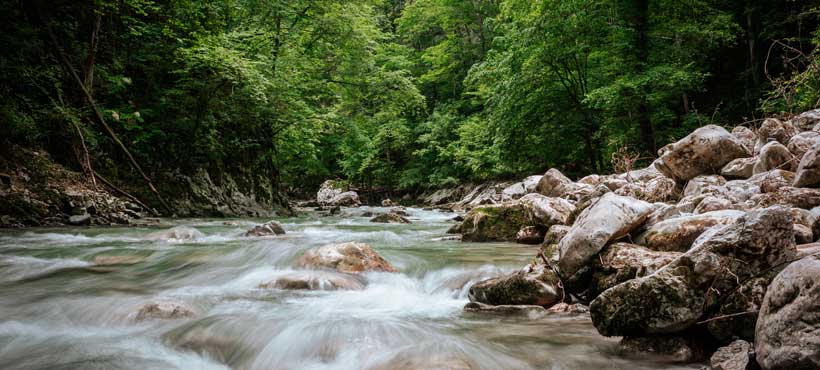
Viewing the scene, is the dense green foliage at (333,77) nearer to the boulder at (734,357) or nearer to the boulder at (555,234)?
the boulder at (555,234)

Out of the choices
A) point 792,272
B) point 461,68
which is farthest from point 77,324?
point 461,68

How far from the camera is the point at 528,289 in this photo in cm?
422

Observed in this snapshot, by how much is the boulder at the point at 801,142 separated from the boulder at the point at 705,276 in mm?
4713

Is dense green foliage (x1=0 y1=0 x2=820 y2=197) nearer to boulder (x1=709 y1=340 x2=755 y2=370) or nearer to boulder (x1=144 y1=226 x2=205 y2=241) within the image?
boulder (x1=144 y1=226 x2=205 y2=241)

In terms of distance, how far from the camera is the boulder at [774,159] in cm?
629

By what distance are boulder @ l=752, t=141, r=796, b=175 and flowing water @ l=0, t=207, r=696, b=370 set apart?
374cm

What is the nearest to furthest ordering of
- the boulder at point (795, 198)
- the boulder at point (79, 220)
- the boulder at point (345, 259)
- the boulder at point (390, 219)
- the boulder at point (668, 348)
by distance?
the boulder at point (668, 348) → the boulder at point (795, 198) → the boulder at point (345, 259) → the boulder at point (79, 220) → the boulder at point (390, 219)

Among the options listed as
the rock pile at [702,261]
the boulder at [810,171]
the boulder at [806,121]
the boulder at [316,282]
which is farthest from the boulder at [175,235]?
the boulder at [806,121]

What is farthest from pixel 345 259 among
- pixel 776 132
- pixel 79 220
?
pixel 776 132

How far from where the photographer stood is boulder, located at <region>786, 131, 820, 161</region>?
6410mm

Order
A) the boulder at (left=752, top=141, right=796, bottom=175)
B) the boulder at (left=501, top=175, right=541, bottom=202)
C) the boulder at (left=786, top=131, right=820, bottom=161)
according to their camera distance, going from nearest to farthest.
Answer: the boulder at (left=752, top=141, right=796, bottom=175), the boulder at (left=786, top=131, right=820, bottom=161), the boulder at (left=501, top=175, right=541, bottom=202)

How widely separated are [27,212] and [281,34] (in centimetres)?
998

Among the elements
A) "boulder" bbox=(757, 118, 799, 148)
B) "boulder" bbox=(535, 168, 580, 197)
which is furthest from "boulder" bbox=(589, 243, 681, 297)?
"boulder" bbox=(535, 168, 580, 197)

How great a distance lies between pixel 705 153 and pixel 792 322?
6.49 metres
